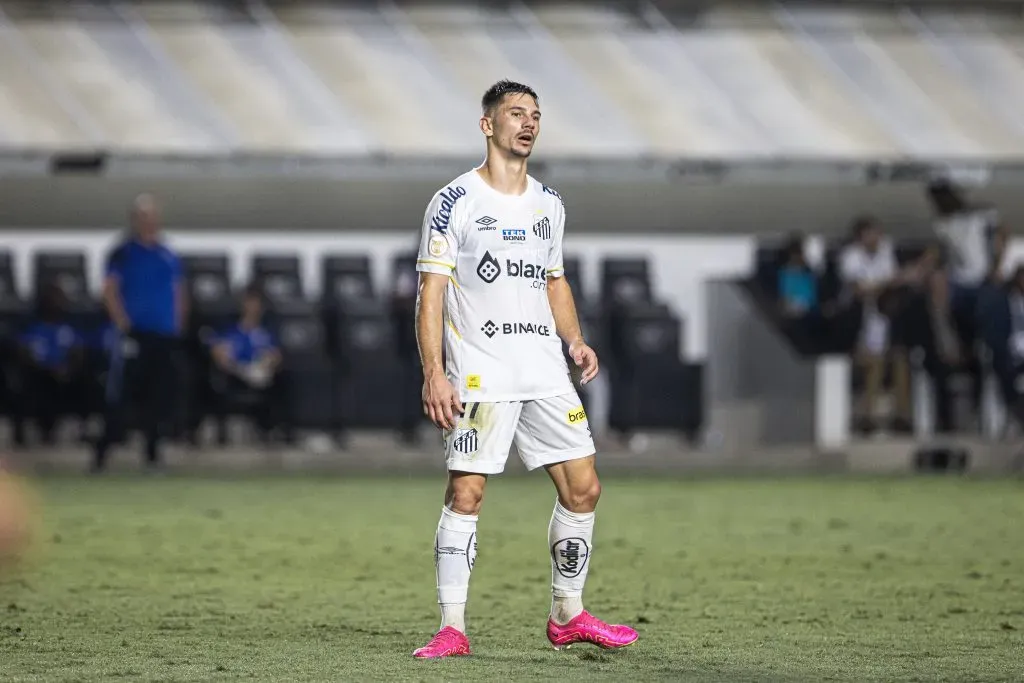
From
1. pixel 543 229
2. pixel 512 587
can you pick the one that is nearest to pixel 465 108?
pixel 512 587

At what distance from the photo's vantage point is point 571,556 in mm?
6281

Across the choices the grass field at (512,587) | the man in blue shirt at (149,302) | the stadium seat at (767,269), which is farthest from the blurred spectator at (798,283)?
the man in blue shirt at (149,302)

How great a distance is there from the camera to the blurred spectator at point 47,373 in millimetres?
16516

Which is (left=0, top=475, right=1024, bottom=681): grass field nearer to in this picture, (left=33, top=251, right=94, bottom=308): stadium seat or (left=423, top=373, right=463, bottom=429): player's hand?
(left=423, top=373, right=463, bottom=429): player's hand

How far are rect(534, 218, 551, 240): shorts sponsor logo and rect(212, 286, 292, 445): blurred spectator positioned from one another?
10.6 m

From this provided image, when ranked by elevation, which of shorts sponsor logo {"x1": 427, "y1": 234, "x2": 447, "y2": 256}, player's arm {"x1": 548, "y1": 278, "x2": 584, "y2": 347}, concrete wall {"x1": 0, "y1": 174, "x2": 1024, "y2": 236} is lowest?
player's arm {"x1": 548, "y1": 278, "x2": 584, "y2": 347}

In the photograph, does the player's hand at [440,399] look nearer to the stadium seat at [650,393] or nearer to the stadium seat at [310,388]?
the stadium seat at [310,388]

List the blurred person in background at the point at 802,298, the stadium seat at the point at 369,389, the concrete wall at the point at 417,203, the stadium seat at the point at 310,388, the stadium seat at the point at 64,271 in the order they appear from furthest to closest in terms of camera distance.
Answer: the concrete wall at the point at 417,203, the stadium seat at the point at 64,271, the blurred person in background at the point at 802,298, the stadium seat at the point at 369,389, the stadium seat at the point at 310,388

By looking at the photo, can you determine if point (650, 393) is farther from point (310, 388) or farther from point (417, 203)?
point (417, 203)

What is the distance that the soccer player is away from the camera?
19.9ft

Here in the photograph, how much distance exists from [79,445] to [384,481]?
3967 mm

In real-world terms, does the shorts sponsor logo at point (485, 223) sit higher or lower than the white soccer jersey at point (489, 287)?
higher

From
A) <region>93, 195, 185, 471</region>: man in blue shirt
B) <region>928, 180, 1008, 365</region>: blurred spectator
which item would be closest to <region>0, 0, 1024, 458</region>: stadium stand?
<region>928, 180, 1008, 365</region>: blurred spectator

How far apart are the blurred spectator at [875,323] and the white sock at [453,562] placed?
12.0 m
